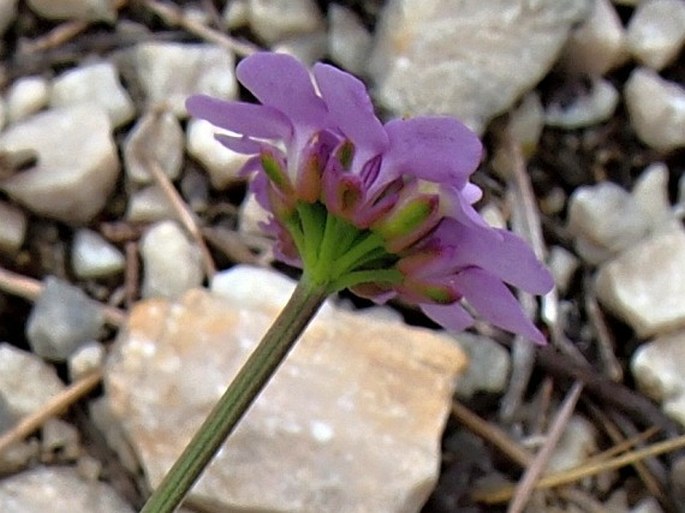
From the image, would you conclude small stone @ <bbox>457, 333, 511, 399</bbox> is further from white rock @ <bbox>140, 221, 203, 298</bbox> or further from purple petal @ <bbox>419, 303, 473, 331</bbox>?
purple petal @ <bbox>419, 303, 473, 331</bbox>

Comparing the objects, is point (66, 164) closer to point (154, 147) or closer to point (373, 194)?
point (154, 147)

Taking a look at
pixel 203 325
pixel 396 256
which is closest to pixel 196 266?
pixel 203 325

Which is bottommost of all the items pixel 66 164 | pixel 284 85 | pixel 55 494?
pixel 55 494

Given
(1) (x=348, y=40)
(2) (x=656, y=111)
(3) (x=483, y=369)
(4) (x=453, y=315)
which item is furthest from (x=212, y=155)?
(4) (x=453, y=315)

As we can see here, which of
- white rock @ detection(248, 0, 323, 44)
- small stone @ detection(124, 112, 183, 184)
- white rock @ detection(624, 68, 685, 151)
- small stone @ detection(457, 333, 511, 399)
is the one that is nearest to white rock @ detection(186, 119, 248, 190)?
small stone @ detection(124, 112, 183, 184)

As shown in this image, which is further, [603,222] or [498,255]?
[603,222]

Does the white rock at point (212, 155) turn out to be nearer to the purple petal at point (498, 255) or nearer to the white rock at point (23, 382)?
the white rock at point (23, 382)
